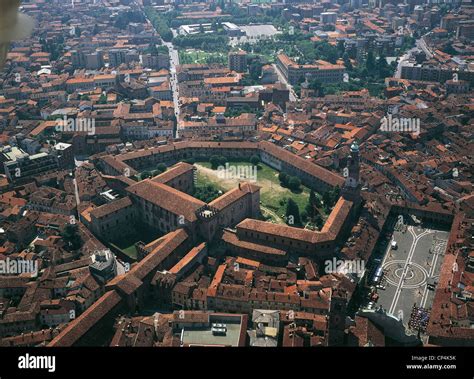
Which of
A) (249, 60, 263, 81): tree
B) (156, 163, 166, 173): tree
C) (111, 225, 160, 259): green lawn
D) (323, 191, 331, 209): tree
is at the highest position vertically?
(249, 60, 263, 81): tree

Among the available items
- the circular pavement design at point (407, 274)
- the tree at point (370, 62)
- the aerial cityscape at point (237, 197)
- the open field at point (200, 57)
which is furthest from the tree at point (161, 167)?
the tree at point (370, 62)

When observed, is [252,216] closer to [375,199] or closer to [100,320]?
[375,199]

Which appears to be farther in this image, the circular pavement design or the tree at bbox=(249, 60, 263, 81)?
the tree at bbox=(249, 60, 263, 81)

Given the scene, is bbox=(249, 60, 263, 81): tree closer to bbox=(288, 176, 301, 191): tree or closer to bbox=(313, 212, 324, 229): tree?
bbox=(288, 176, 301, 191): tree

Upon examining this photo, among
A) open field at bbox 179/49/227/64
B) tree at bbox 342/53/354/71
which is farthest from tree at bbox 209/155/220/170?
open field at bbox 179/49/227/64

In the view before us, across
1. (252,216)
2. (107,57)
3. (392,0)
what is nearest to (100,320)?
(252,216)

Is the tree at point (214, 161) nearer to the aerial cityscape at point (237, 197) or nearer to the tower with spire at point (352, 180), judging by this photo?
the aerial cityscape at point (237, 197)
